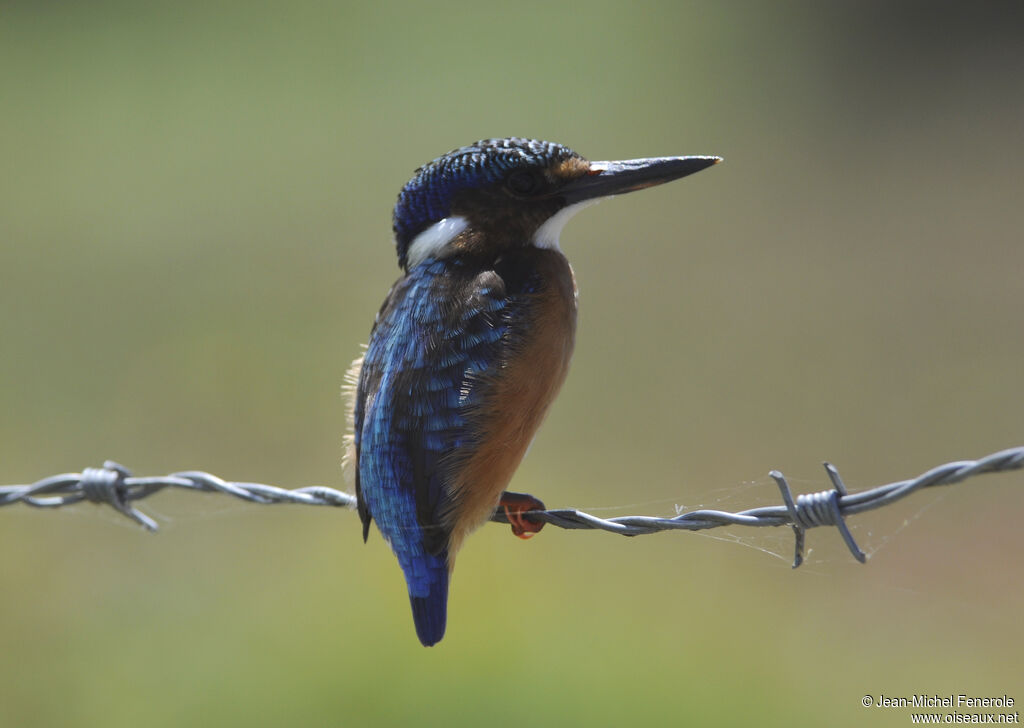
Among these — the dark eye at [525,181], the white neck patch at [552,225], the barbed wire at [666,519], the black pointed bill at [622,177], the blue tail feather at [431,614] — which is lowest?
the blue tail feather at [431,614]

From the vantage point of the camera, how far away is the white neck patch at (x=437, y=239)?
2.99 meters

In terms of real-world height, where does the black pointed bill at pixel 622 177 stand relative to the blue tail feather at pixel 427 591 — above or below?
above

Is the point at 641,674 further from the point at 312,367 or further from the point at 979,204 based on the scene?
the point at 979,204

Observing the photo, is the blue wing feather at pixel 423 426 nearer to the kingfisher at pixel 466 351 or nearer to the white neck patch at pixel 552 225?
the kingfisher at pixel 466 351

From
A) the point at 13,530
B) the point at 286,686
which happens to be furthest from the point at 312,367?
the point at 286,686

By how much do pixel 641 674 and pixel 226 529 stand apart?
2.27 metres

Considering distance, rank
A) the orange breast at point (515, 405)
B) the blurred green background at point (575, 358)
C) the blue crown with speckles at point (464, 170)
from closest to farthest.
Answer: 1. the orange breast at point (515, 405)
2. the blue crown with speckles at point (464, 170)
3. the blurred green background at point (575, 358)

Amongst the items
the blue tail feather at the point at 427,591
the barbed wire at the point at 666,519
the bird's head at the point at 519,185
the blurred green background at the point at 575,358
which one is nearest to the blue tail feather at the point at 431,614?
the blue tail feather at the point at 427,591

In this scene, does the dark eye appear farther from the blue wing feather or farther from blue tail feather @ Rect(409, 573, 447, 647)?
blue tail feather @ Rect(409, 573, 447, 647)

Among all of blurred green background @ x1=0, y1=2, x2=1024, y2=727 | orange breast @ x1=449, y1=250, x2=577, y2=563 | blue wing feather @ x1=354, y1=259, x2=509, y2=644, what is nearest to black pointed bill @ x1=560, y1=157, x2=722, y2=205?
orange breast @ x1=449, y1=250, x2=577, y2=563

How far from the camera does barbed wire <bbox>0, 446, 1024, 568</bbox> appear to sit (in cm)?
182

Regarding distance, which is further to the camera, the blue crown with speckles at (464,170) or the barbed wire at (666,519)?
the blue crown with speckles at (464,170)

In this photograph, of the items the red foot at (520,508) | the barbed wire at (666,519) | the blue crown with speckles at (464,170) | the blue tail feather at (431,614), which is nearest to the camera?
the barbed wire at (666,519)

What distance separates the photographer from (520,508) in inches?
110
